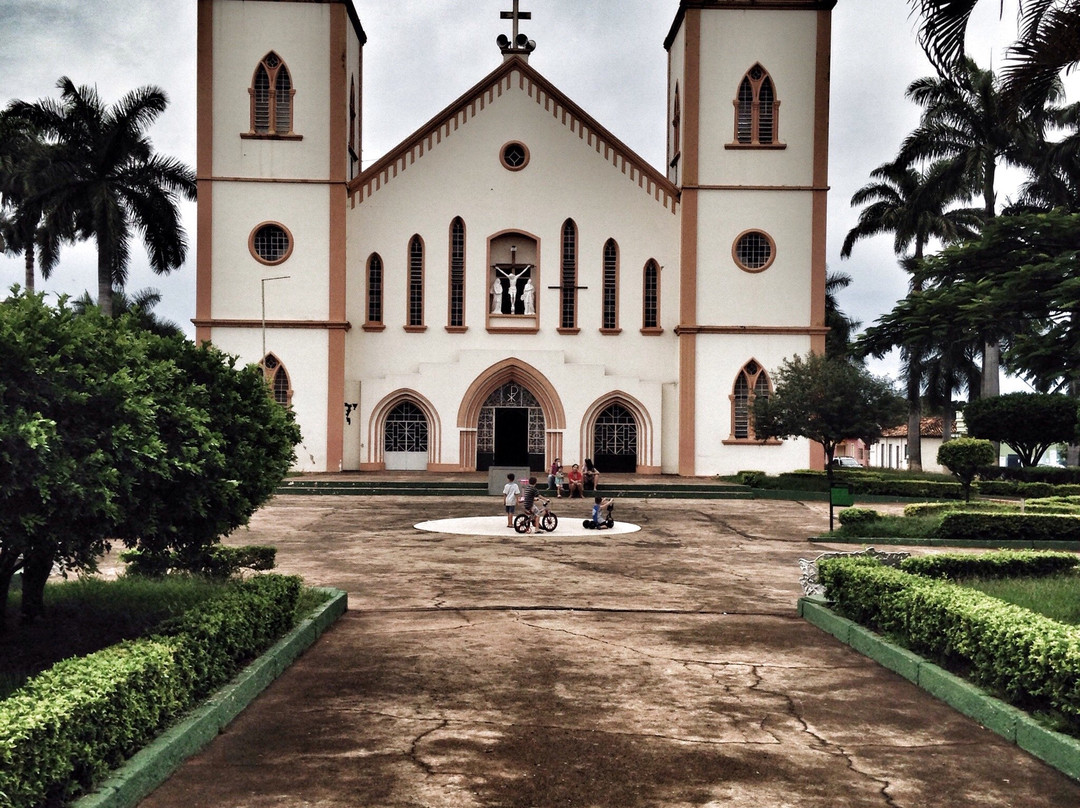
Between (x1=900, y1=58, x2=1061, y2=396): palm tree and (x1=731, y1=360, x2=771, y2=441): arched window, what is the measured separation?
8135mm

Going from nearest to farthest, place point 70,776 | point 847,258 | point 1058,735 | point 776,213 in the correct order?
point 70,776
point 1058,735
point 776,213
point 847,258

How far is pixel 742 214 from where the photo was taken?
3638 cm

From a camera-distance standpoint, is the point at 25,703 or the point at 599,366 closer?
the point at 25,703

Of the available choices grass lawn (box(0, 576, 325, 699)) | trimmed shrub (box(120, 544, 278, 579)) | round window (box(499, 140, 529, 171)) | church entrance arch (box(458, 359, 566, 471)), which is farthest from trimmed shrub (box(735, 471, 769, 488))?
grass lawn (box(0, 576, 325, 699))

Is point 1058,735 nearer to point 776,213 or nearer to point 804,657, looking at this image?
point 804,657

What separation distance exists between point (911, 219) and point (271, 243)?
23786mm

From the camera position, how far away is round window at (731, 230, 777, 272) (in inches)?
1431

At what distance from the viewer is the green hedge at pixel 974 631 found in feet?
21.4

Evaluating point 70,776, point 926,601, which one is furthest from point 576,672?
point 70,776

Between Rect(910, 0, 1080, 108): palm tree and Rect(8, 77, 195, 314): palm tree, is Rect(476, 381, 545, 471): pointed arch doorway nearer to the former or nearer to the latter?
Rect(8, 77, 195, 314): palm tree

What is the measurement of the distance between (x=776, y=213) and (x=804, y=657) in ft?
95.5

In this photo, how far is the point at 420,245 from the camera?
36.8 m

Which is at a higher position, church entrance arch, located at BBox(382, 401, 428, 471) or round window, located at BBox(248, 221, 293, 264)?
round window, located at BBox(248, 221, 293, 264)

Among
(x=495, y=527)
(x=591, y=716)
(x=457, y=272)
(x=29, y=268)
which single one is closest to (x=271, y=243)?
(x=457, y=272)
